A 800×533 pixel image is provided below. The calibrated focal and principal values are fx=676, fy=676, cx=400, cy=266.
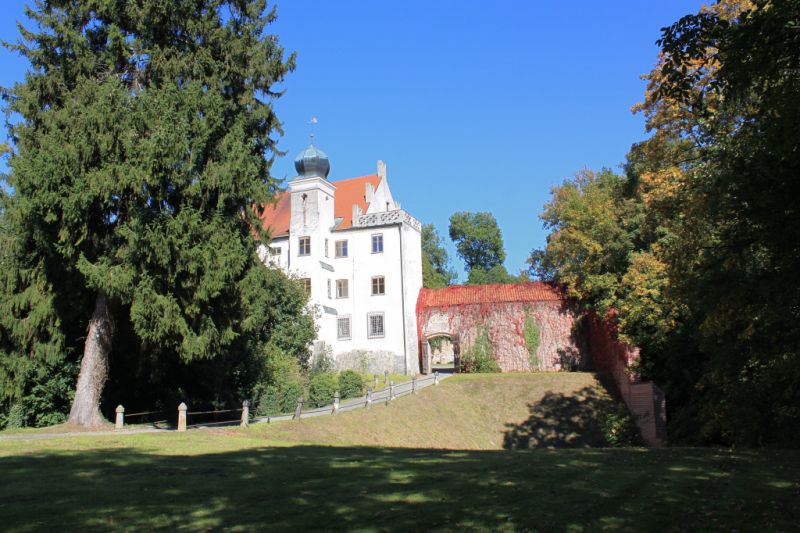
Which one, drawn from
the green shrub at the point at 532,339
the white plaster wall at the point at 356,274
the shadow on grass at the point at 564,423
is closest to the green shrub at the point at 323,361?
the white plaster wall at the point at 356,274

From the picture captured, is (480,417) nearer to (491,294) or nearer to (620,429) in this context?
(620,429)

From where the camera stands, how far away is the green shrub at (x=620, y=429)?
27.1m

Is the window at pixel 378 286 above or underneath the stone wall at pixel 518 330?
above

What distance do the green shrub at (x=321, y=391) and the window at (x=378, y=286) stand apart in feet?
28.4

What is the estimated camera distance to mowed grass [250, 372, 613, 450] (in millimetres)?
24703

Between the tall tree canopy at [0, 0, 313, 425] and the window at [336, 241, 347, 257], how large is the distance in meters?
20.5

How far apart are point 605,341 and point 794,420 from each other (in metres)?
16.4

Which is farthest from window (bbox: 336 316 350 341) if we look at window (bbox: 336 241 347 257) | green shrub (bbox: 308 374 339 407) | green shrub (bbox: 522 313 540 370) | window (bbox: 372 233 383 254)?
green shrub (bbox: 522 313 540 370)

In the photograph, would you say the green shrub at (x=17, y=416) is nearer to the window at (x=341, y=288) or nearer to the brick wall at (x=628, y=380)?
the brick wall at (x=628, y=380)

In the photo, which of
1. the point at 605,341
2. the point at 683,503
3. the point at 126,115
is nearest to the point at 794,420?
the point at 683,503

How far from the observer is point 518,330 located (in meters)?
40.3

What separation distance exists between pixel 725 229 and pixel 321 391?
2294 cm

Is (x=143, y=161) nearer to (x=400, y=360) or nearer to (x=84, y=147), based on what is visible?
(x=84, y=147)

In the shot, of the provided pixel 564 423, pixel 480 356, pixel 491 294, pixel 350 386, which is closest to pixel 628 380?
pixel 564 423
